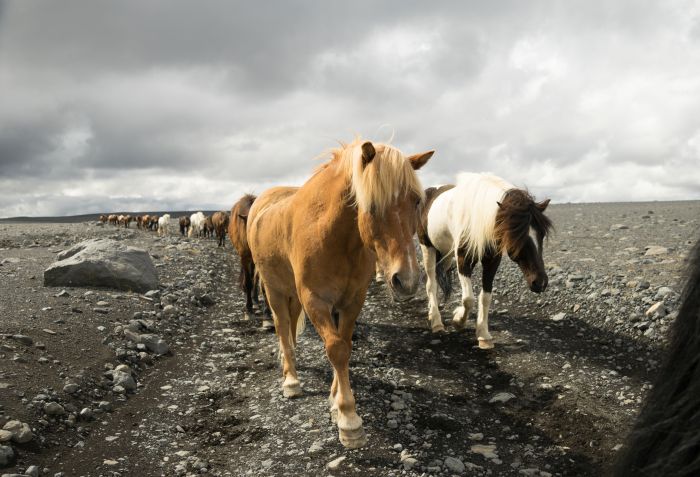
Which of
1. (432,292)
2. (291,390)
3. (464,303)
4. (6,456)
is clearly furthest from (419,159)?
(432,292)

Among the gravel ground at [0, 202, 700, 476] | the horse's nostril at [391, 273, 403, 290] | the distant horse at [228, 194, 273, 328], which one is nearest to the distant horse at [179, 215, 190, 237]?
the gravel ground at [0, 202, 700, 476]

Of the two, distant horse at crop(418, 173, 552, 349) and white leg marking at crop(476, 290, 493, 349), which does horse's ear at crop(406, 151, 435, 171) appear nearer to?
distant horse at crop(418, 173, 552, 349)

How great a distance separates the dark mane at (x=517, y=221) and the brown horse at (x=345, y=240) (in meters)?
2.73

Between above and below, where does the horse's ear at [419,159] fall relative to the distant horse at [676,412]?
above

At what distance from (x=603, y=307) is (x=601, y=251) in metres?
5.81

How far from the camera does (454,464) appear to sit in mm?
4023

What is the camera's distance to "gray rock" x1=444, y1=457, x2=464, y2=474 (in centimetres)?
397

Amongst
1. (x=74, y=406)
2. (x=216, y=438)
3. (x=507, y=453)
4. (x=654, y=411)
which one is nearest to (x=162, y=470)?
(x=216, y=438)

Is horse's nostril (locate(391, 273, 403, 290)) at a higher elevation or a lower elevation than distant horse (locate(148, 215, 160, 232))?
lower

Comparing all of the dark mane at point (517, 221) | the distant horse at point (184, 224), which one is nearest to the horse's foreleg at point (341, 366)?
the dark mane at point (517, 221)

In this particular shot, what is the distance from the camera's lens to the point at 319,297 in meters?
4.30

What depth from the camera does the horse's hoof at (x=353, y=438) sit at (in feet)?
13.7

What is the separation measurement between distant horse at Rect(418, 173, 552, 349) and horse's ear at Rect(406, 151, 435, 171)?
270cm

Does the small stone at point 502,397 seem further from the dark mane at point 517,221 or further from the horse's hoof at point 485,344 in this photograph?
the dark mane at point 517,221
